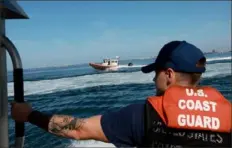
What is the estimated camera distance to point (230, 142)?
162 cm

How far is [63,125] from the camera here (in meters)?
1.77

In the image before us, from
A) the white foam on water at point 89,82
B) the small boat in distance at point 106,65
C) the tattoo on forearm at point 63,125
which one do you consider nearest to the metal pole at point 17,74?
the tattoo on forearm at point 63,125

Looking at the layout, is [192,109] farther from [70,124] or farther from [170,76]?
[70,124]

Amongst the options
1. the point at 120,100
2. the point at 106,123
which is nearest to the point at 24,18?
the point at 106,123

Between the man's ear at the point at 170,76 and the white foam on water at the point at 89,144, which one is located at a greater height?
the man's ear at the point at 170,76

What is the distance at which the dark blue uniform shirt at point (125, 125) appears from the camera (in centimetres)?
162

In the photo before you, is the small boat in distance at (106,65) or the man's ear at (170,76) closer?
the man's ear at (170,76)

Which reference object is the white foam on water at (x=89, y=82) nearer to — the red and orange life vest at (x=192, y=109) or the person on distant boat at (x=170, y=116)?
the person on distant boat at (x=170, y=116)

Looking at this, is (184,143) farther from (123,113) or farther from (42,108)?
(42,108)

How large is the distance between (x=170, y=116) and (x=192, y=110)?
4.5 inches

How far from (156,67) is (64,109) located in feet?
42.7

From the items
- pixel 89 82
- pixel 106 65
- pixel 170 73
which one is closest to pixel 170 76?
pixel 170 73

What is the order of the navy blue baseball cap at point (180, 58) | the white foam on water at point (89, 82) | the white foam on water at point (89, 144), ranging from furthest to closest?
1. the white foam on water at point (89, 82)
2. the white foam on water at point (89, 144)
3. the navy blue baseball cap at point (180, 58)

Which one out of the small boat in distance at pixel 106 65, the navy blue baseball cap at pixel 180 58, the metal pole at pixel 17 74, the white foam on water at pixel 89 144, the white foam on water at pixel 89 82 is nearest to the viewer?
the metal pole at pixel 17 74
